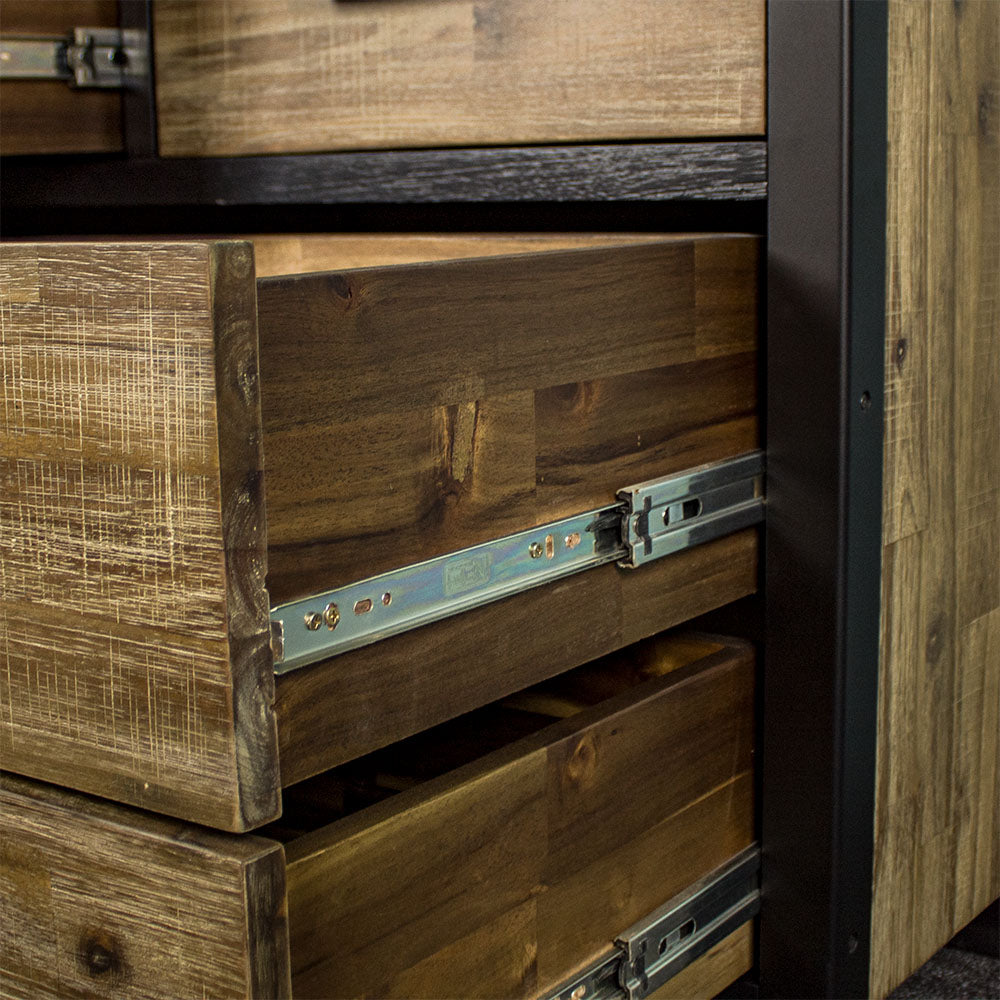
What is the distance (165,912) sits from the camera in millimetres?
495

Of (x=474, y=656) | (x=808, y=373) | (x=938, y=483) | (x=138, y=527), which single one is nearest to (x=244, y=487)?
(x=138, y=527)

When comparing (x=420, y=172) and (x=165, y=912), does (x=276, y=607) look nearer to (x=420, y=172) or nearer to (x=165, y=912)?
(x=165, y=912)

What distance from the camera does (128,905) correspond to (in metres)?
0.51

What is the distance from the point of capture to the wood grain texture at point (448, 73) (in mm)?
754

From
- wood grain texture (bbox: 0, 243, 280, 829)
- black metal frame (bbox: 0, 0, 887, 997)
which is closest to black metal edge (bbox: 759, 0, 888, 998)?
black metal frame (bbox: 0, 0, 887, 997)

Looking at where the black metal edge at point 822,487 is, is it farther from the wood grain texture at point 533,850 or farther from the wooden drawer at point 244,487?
the wooden drawer at point 244,487

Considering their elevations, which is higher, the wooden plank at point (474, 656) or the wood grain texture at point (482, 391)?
the wood grain texture at point (482, 391)

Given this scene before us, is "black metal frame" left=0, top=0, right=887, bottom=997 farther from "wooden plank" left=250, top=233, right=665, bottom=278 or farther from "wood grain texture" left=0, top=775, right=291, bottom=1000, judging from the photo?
"wood grain texture" left=0, top=775, right=291, bottom=1000

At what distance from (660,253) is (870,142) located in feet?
0.49

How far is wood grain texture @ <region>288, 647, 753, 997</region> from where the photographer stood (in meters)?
0.52

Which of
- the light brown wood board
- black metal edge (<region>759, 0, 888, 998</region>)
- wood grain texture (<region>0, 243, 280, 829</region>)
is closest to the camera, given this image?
wood grain texture (<region>0, 243, 280, 829</region>)

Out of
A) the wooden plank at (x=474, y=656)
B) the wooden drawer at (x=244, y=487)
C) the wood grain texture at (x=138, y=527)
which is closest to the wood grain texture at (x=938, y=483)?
the wooden plank at (x=474, y=656)

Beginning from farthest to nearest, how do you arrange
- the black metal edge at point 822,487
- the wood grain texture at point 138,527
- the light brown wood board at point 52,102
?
the light brown wood board at point 52,102
the black metal edge at point 822,487
the wood grain texture at point 138,527

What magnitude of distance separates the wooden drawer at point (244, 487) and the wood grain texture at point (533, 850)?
35mm
